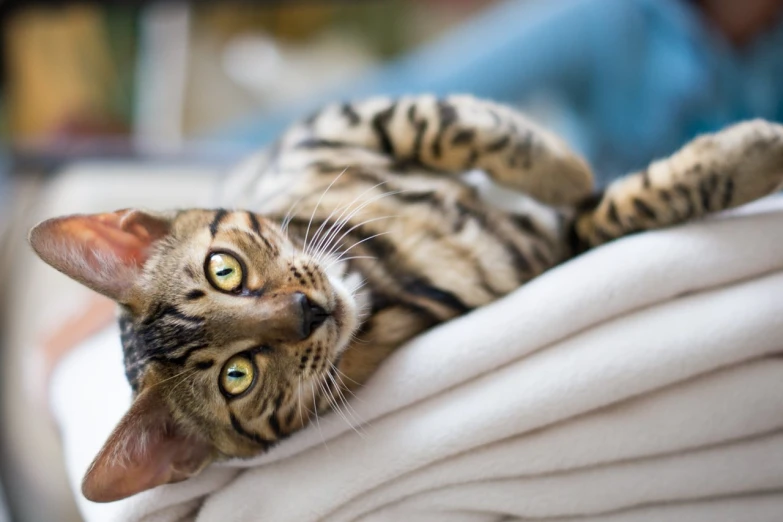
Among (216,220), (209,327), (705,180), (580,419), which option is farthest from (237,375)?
(705,180)

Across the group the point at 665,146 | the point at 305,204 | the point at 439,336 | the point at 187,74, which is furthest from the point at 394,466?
the point at 187,74

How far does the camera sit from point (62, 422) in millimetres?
1011

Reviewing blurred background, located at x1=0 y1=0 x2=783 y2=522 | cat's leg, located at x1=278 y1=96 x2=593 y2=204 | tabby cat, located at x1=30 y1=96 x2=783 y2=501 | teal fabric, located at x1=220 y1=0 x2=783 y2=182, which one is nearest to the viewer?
tabby cat, located at x1=30 y1=96 x2=783 y2=501

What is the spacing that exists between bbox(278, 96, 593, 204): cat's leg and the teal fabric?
0.64 m

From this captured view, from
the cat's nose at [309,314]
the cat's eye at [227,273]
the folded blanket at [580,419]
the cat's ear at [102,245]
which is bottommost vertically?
the folded blanket at [580,419]

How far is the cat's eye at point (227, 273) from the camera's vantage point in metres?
0.85

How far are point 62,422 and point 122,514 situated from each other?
0.34 meters

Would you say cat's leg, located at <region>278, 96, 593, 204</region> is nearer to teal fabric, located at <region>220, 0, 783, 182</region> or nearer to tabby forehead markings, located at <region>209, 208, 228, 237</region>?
tabby forehead markings, located at <region>209, 208, 228, 237</region>

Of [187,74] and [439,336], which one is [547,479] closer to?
[439,336]

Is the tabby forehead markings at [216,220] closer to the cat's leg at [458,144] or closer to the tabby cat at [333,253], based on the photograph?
the tabby cat at [333,253]

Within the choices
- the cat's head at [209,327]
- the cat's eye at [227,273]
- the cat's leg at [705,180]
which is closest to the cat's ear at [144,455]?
the cat's head at [209,327]

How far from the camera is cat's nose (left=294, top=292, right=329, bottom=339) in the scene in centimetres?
79

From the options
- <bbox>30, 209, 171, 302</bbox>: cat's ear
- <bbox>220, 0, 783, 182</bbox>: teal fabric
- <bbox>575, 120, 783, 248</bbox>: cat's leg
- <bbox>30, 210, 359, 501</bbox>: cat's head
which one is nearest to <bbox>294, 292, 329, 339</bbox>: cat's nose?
<bbox>30, 210, 359, 501</bbox>: cat's head

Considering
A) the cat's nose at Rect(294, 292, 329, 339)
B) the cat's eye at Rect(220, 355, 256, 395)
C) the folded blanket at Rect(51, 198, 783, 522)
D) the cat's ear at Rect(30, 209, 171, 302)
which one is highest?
the cat's ear at Rect(30, 209, 171, 302)
